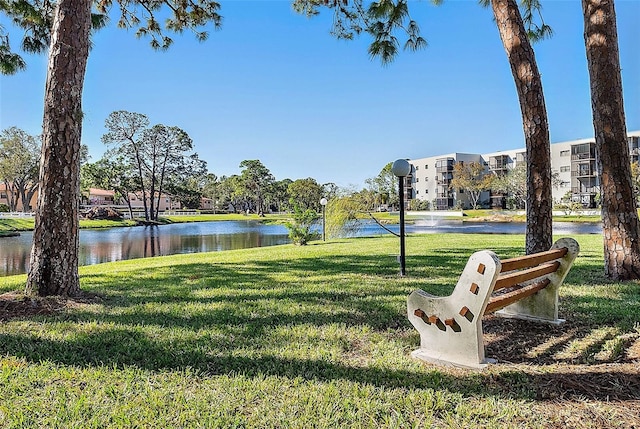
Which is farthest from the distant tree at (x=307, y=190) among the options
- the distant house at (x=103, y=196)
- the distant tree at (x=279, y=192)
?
the distant house at (x=103, y=196)

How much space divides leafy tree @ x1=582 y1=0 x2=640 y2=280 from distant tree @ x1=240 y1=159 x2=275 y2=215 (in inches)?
2298

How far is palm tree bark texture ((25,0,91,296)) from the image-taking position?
4.00 metres

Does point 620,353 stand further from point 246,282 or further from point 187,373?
point 246,282

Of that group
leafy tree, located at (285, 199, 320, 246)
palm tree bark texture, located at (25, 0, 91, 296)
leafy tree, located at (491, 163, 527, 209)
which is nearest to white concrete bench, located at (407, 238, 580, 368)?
palm tree bark texture, located at (25, 0, 91, 296)

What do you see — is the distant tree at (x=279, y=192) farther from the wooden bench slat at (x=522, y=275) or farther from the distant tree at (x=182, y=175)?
the wooden bench slat at (x=522, y=275)

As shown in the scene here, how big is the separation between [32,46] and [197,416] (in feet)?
25.5

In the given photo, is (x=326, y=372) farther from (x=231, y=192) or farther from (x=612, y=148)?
(x=231, y=192)

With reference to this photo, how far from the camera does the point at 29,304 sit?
3770mm

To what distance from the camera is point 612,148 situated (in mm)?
4793

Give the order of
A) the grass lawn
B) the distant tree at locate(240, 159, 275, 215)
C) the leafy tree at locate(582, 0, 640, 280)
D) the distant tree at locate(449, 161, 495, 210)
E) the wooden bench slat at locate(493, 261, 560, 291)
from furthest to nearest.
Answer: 1. the distant tree at locate(240, 159, 275, 215)
2. the distant tree at locate(449, 161, 495, 210)
3. the leafy tree at locate(582, 0, 640, 280)
4. the wooden bench slat at locate(493, 261, 560, 291)
5. the grass lawn

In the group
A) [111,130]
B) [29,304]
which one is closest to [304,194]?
[111,130]

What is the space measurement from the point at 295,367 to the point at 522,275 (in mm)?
1510

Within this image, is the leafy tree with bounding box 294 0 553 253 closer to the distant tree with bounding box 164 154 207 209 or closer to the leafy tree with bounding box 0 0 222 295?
the leafy tree with bounding box 0 0 222 295

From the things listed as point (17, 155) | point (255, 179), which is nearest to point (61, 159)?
point (17, 155)
